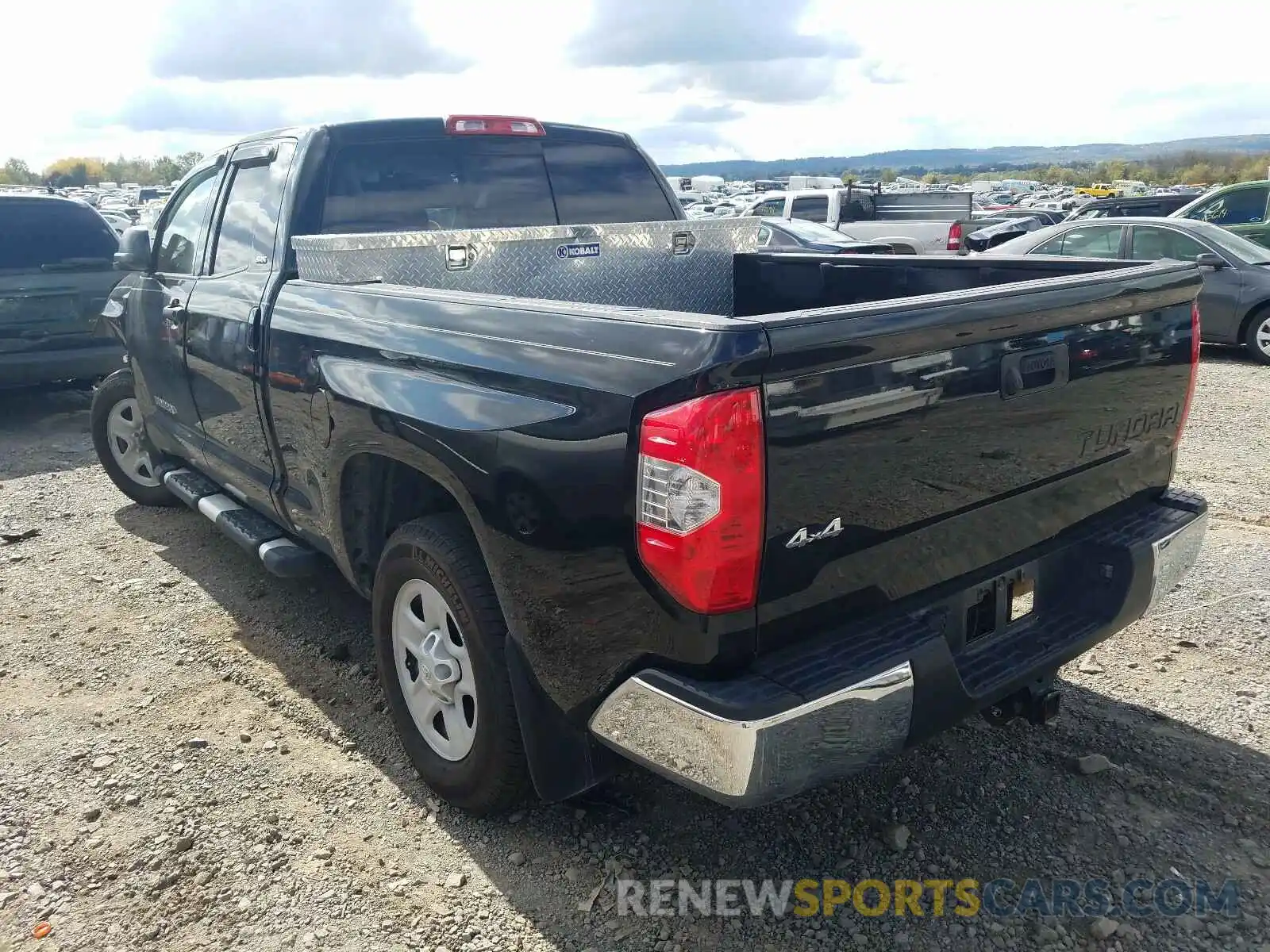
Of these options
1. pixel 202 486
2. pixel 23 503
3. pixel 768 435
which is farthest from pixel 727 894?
pixel 23 503

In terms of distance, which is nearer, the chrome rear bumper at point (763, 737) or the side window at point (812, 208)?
the chrome rear bumper at point (763, 737)

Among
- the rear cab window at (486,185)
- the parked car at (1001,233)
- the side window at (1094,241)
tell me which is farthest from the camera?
the parked car at (1001,233)

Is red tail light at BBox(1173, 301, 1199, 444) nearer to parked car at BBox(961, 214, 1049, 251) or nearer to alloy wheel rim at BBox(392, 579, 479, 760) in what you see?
alloy wheel rim at BBox(392, 579, 479, 760)

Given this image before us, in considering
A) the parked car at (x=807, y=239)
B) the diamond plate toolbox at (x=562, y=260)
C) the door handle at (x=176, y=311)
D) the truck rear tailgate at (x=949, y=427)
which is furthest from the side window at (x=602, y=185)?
the parked car at (x=807, y=239)

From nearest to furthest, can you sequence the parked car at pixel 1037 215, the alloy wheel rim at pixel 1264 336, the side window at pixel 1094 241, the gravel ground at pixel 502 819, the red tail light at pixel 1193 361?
the gravel ground at pixel 502 819
the red tail light at pixel 1193 361
the alloy wheel rim at pixel 1264 336
the side window at pixel 1094 241
the parked car at pixel 1037 215

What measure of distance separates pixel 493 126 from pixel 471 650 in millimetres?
2529

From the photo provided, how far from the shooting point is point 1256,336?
32.7 feet

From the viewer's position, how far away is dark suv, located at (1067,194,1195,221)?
15297 mm

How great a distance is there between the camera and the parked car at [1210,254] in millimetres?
9938

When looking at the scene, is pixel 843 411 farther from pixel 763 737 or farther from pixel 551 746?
pixel 551 746

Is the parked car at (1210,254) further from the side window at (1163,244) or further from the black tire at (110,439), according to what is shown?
the black tire at (110,439)

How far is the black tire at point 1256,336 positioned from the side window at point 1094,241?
1.48 meters

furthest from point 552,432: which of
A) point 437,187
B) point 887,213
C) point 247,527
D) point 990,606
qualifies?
point 887,213

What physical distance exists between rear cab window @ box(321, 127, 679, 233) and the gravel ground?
5.82 feet
